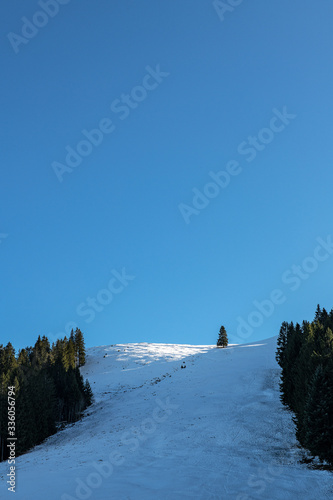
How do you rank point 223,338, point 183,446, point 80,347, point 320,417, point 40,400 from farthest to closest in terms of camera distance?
point 223,338 < point 80,347 < point 40,400 < point 183,446 < point 320,417

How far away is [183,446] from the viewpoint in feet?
105

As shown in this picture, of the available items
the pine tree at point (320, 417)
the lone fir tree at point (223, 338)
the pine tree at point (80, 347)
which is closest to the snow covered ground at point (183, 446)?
the pine tree at point (320, 417)

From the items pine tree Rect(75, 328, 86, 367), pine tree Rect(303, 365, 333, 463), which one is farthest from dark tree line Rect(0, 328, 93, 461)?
pine tree Rect(303, 365, 333, 463)

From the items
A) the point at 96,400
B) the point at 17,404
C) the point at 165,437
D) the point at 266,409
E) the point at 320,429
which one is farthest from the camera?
the point at 96,400

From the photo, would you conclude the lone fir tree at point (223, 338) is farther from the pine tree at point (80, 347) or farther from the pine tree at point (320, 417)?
the pine tree at point (320, 417)

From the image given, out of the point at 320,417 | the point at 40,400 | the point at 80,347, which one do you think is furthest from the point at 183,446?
the point at 80,347

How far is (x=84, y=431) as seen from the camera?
47.9 metres

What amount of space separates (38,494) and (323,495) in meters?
15.9

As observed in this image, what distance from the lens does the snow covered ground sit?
20.3 metres

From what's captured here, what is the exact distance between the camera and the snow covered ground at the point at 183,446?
20297mm

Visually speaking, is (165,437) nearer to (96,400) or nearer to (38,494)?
(38,494)

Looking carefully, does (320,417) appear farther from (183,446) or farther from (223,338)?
(223,338)

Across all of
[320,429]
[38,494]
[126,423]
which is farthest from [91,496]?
[126,423]

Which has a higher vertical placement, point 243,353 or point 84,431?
point 243,353
